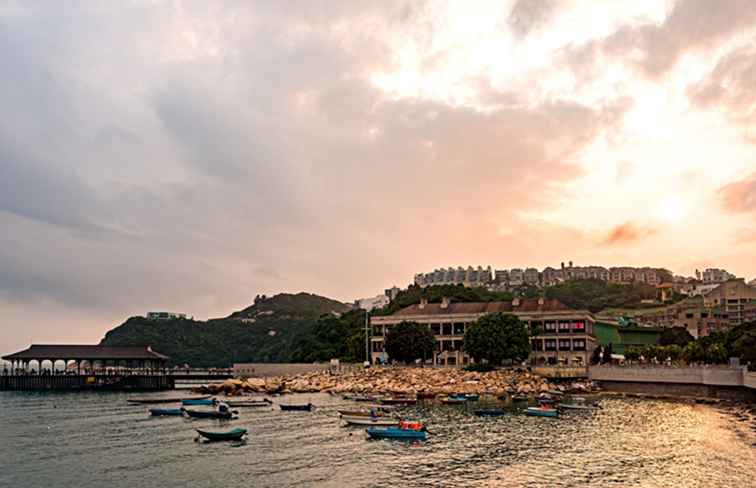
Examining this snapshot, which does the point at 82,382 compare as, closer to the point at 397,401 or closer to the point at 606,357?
the point at 397,401

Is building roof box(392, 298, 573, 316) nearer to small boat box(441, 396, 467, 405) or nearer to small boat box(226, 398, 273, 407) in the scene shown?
small boat box(441, 396, 467, 405)

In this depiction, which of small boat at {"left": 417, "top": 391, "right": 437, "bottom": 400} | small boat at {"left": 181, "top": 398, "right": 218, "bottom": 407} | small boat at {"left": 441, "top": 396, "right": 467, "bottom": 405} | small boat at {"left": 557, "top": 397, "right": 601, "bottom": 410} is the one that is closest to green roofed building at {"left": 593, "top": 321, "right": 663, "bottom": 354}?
small boat at {"left": 417, "top": 391, "right": 437, "bottom": 400}

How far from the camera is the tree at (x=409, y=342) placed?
143 m

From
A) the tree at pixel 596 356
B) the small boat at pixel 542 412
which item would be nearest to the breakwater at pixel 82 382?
the small boat at pixel 542 412

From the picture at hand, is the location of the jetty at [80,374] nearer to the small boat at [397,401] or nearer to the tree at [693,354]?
the small boat at [397,401]

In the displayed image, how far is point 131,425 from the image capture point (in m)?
76.2

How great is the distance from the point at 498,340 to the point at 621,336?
58424mm

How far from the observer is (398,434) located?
63.9m

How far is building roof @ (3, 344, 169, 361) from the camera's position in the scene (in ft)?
461

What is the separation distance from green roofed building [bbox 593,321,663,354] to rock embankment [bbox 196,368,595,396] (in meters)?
38.2

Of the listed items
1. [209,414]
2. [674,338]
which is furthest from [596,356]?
[209,414]

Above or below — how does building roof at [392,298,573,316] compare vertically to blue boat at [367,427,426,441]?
above

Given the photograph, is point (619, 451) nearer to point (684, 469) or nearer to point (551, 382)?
point (684, 469)

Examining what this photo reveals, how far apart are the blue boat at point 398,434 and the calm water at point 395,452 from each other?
5.18ft
